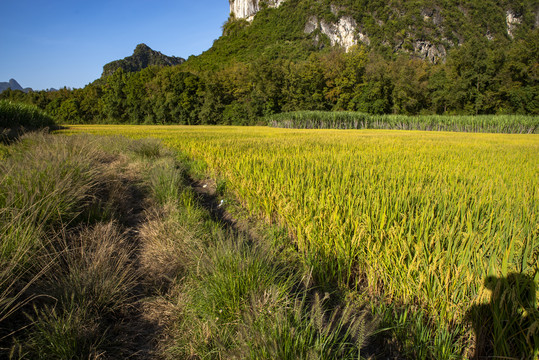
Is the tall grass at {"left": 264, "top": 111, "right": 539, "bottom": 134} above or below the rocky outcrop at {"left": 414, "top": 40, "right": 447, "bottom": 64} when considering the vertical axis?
below

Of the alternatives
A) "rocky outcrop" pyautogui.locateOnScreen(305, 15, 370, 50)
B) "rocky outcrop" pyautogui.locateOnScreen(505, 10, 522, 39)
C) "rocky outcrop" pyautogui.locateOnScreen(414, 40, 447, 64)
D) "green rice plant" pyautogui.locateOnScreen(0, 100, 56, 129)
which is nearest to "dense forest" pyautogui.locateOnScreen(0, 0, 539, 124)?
"rocky outcrop" pyautogui.locateOnScreen(414, 40, 447, 64)

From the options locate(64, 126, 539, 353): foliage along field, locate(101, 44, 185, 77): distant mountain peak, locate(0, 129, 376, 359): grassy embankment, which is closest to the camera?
locate(0, 129, 376, 359): grassy embankment

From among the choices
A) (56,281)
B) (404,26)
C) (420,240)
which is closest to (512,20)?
(404,26)

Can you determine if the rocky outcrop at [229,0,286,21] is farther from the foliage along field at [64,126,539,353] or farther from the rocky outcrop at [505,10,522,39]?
the foliage along field at [64,126,539,353]

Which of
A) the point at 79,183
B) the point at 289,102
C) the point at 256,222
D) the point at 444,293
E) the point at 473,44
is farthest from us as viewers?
the point at 289,102

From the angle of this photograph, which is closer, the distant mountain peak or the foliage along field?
the foliage along field

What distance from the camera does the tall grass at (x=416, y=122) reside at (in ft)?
82.4

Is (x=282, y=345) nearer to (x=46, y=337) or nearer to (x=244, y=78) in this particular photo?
(x=46, y=337)

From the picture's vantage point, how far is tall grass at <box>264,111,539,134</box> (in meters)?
25.1

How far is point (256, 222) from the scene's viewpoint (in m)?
3.29

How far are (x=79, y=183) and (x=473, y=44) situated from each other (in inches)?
2003

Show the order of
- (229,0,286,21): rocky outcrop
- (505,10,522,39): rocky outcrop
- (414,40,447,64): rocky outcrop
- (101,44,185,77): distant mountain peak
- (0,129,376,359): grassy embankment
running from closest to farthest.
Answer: (0,129,376,359): grassy embankment → (414,40,447,64): rocky outcrop → (505,10,522,39): rocky outcrop → (229,0,286,21): rocky outcrop → (101,44,185,77): distant mountain peak

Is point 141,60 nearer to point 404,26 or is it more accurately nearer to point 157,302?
point 404,26

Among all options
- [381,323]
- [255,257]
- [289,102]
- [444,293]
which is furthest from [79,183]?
[289,102]
